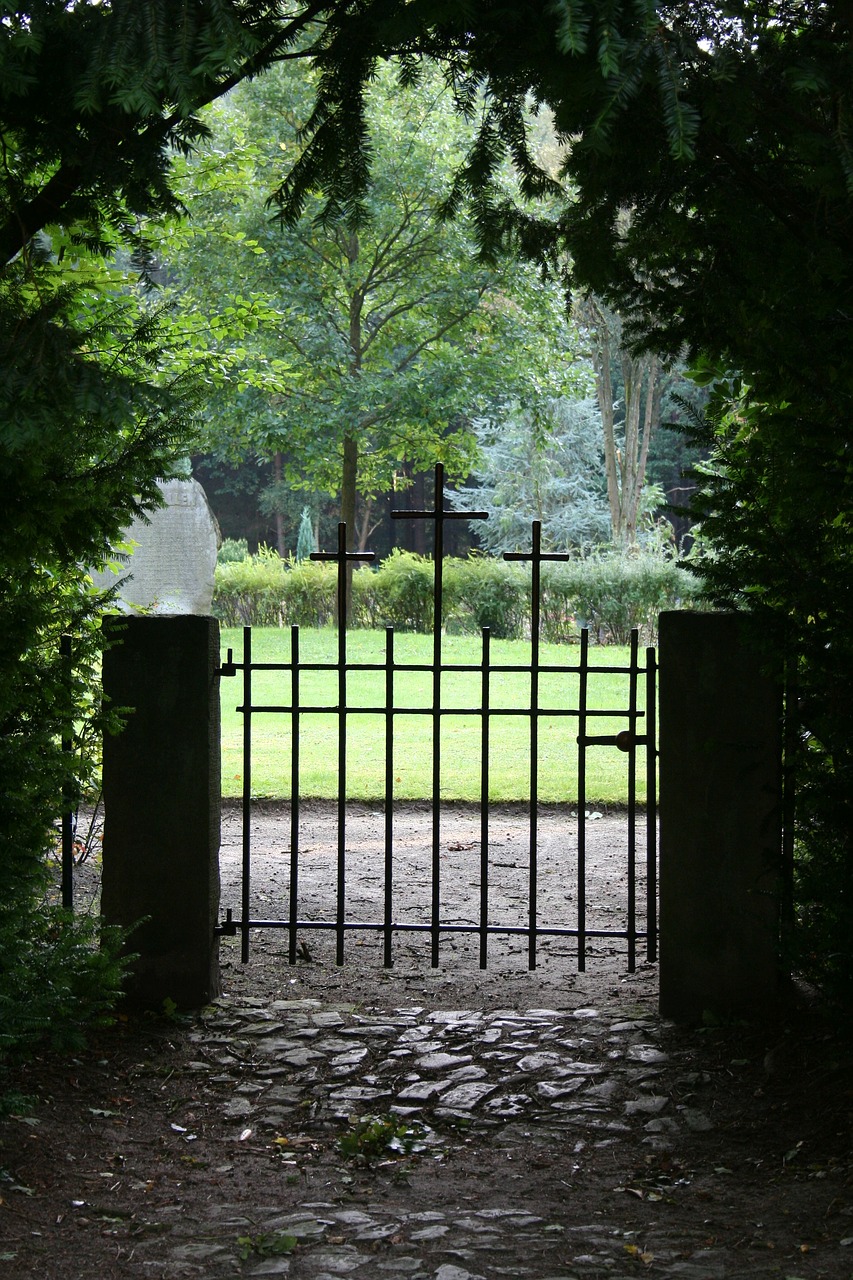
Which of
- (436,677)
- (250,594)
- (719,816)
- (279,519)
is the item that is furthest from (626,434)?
(719,816)

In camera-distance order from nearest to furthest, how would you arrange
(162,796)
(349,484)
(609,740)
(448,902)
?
(162,796), (609,740), (448,902), (349,484)

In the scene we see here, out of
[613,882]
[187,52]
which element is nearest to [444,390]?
[613,882]

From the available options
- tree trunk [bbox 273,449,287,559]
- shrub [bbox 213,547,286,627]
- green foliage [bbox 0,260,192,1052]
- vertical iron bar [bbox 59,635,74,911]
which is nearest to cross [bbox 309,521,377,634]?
green foliage [bbox 0,260,192,1052]

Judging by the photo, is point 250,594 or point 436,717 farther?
point 250,594

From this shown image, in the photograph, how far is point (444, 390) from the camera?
63.8 feet

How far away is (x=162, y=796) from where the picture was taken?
4.63m

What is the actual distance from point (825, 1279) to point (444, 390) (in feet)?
58.1

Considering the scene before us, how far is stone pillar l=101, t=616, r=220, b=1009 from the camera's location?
4.59m

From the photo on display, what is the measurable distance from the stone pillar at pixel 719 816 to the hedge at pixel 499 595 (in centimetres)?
1423

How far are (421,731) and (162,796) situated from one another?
801cm

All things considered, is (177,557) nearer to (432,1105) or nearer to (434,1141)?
(432,1105)

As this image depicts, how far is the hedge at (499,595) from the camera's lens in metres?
19.3

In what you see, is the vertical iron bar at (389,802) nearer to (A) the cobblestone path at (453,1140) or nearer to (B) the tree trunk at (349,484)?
(A) the cobblestone path at (453,1140)

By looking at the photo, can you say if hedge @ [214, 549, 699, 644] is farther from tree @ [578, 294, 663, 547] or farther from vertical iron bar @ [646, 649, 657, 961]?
vertical iron bar @ [646, 649, 657, 961]
